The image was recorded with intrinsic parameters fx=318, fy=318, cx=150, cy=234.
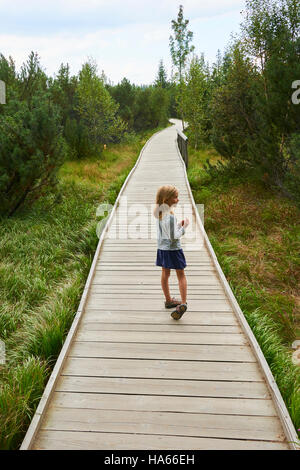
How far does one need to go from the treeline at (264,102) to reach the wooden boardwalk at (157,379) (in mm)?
4057

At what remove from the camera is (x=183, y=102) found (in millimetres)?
19859

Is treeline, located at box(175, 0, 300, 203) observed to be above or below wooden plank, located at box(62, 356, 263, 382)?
above

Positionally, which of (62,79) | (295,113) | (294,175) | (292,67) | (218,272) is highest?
(62,79)

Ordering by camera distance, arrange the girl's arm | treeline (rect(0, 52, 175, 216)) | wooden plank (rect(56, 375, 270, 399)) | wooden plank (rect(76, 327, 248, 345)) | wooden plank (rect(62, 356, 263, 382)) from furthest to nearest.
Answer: treeline (rect(0, 52, 175, 216)) < the girl's arm < wooden plank (rect(76, 327, 248, 345)) < wooden plank (rect(62, 356, 263, 382)) < wooden plank (rect(56, 375, 270, 399))

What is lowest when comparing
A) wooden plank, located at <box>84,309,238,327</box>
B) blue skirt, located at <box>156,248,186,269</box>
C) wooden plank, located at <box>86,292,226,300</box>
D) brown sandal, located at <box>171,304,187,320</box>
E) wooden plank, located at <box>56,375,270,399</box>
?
wooden plank, located at <box>56,375,270,399</box>

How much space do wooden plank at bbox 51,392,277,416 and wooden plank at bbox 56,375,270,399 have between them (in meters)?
0.05

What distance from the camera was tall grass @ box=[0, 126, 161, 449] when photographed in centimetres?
284

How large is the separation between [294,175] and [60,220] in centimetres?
574

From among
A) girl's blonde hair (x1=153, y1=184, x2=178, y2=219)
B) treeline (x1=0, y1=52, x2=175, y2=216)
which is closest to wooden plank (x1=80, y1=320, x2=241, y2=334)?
girl's blonde hair (x1=153, y1=184, x2=178, y2=219)

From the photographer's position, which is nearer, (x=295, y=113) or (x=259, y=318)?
(x=259, y=318)

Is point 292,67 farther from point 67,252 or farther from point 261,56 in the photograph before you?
point 67,252

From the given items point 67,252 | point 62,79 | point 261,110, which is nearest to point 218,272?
point 67,252

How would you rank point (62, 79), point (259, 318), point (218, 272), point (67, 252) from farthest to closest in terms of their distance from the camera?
point (62, 79) → point (67, 252) → point (218, 272) → point (259, 318)

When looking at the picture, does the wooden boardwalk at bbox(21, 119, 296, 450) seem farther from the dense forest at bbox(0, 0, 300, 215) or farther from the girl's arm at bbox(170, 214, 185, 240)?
the dense forest at bbox(0, 0, 300, 215)
